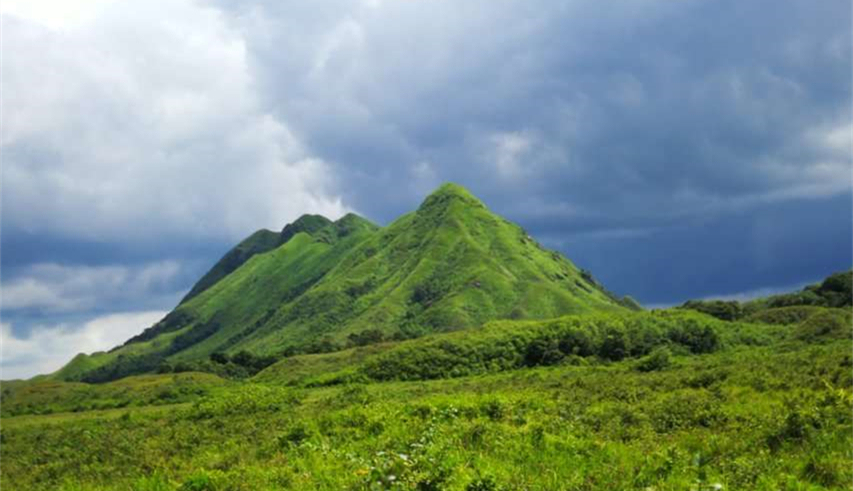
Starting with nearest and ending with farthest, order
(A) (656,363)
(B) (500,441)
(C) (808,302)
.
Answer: (B) (500,441)
(A) (656,363)
(C) (808,302)

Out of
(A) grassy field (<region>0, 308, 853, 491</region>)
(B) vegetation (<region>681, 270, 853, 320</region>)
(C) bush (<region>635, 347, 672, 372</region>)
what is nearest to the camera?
(A) grassy field (<region>0, 308, 853, 491</region>)

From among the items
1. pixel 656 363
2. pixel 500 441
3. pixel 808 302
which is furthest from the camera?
pixel 808 302

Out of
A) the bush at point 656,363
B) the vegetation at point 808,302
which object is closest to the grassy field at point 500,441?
the bush at point 656,363

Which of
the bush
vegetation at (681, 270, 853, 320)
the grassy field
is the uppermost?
vegetation at (681, 270, 853, 320)

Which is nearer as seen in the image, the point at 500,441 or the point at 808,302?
the point at 500,441

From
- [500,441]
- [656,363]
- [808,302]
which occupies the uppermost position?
[808,302]

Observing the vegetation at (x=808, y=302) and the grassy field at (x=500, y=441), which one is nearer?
the grassy field at (x=500, y=441)

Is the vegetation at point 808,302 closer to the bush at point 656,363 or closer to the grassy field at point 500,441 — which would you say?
the bush at point 656,363

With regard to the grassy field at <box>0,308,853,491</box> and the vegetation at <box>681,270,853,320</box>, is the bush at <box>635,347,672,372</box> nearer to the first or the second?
the grassy field at <box>0,308,853,491</box>

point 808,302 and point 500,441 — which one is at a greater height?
point 808,302

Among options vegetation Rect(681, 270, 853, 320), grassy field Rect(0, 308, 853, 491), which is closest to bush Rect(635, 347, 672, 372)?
grassy field Rect(0, 308, 853, 491)

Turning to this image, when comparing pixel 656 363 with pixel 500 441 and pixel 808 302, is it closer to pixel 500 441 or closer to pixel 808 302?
pixel 500 441

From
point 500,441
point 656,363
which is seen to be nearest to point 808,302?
point 656,363

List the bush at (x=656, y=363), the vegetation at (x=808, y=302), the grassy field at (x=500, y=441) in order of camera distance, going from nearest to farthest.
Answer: the grassy field at (x=500, y=441), the bush at (x=656, y=363), the vegetation at (x=808, y=302)
